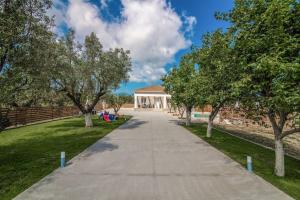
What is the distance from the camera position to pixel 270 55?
569 cm

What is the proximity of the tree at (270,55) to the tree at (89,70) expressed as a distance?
11.6 meters

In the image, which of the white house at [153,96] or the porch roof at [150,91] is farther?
the porch roof at [150,91]

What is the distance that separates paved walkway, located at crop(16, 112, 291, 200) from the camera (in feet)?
16.5

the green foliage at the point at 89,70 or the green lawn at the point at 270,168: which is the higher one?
the green foliage at the point at 89,70

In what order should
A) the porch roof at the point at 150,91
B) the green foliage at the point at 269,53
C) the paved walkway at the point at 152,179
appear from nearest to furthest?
the paved walkway at the point at 152,179
the green foliage at the point at 269,53
the porch roof at the point at 150,91

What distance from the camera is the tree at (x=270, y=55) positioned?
5.32m

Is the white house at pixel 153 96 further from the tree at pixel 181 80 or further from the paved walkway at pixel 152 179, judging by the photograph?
the paved walkway at pixel 152 179

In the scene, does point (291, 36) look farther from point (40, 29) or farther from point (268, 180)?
point (40, 29)

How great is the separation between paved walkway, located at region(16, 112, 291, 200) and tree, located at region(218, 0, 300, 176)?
173 centimetres

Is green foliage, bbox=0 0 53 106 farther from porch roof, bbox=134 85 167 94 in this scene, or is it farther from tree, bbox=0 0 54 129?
porch roof, bbox=134 85 167 94

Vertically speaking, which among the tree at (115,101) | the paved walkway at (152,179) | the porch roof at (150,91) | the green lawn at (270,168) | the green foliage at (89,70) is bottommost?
the green lawn at (270,168)

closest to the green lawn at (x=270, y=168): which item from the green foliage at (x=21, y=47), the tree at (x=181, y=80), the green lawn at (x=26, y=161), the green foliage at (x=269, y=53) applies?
the green foliage at (x=269, y=53)

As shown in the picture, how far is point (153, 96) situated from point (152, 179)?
53.5 metres

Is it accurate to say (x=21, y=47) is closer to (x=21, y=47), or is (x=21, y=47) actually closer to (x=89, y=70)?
(x=21, y=47)
